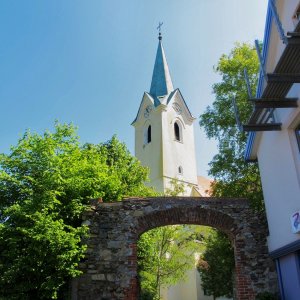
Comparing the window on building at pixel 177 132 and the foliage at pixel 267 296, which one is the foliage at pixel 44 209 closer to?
the foliage at pixel 267 296

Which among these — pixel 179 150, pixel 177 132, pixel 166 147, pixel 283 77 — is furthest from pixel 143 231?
pixel 177 132

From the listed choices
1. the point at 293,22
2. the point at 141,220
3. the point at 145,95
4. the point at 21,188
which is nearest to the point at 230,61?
the point at 293,22

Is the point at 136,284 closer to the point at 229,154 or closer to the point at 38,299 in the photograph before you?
the point at 38,299

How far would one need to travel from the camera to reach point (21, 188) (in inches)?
365

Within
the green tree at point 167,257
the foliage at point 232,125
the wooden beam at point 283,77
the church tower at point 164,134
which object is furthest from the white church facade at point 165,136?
the wooden beam at point 283,77

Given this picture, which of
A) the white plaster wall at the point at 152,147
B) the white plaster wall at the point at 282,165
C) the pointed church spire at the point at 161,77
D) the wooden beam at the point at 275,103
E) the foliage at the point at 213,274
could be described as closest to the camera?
the wooden beam at the point at 275,103

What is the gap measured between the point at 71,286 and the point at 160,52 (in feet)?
108

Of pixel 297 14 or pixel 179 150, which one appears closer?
pixel 297 14

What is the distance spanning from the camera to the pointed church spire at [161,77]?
3597cm

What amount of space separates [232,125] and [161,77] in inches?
909

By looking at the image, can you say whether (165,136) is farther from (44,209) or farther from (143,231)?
(44,209)

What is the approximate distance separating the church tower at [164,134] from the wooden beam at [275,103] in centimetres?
2145

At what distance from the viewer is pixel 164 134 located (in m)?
32.1

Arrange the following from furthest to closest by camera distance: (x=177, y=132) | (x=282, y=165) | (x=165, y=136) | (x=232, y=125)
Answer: (x=177, y=132), (x=165, y=136), (x=232, y=125), (x=282, y=165)
